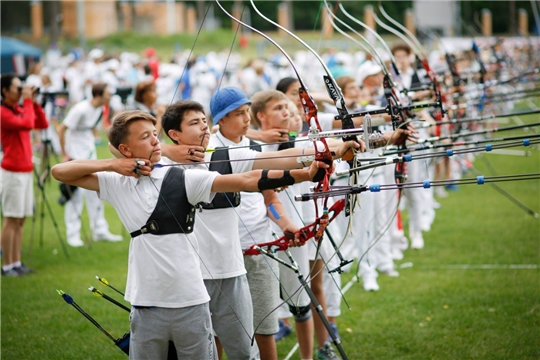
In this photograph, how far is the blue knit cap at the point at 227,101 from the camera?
13.4ft

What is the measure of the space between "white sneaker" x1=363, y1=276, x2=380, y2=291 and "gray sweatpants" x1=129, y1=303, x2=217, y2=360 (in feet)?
11.7

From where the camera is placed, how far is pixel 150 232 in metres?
3.27

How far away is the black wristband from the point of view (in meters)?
3.01

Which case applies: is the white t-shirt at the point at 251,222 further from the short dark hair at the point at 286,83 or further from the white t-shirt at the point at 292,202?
the short dark hair at the point at 286,83

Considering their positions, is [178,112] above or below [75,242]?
above

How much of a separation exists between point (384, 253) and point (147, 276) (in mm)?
4402

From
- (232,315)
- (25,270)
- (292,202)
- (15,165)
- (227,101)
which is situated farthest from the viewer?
(25,270)

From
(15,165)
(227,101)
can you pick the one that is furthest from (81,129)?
(227,101)

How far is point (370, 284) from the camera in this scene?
22.0ft

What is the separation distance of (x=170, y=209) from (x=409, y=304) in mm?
3538

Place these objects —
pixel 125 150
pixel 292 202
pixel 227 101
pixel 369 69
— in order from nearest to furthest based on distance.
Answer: pixel 125 150 → pixel 227 101 → pixel 292 202 → pixel 369 69

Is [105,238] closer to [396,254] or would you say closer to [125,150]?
[396,254]

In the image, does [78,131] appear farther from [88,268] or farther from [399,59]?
[399,59]

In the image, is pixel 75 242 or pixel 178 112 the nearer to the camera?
pixel 178 112
